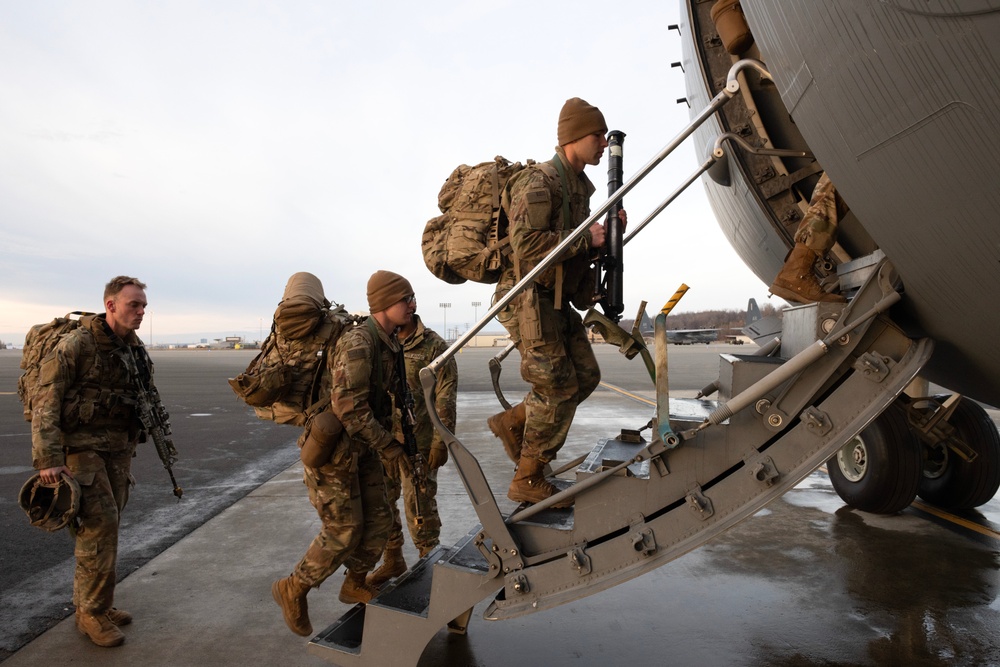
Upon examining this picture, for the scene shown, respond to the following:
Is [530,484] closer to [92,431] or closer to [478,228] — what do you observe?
[478,228]

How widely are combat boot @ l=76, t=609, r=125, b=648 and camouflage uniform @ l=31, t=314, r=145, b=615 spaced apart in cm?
3

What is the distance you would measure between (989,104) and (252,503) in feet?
18.0

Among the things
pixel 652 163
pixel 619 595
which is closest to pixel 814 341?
pixel 652 163

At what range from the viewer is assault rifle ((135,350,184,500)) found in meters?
3.50

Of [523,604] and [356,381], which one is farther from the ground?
[356,381]

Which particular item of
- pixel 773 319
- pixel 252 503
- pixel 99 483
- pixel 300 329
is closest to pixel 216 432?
pixel 252 503

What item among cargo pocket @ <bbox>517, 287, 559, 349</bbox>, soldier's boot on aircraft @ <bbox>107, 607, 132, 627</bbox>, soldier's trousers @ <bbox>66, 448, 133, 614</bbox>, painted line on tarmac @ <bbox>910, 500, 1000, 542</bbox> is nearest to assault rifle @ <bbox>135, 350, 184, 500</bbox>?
soldier's trousers @ <bbox>66, 448, 133, 614</bbox>

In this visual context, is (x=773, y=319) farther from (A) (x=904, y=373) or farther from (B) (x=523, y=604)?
(B) (x=523, y=604)

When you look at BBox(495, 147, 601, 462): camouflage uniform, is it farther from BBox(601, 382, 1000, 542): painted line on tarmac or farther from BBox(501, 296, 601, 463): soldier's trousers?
BBox(601, 382, 1000, 542): painted line on tarmac

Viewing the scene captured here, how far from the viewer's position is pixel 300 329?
10.2ft

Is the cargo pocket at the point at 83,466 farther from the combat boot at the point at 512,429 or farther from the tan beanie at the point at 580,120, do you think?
the tan beanie at the point at 580,120

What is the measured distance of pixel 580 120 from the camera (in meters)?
3.01

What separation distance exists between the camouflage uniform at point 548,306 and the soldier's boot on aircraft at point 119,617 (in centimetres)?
218

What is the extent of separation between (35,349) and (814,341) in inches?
146
